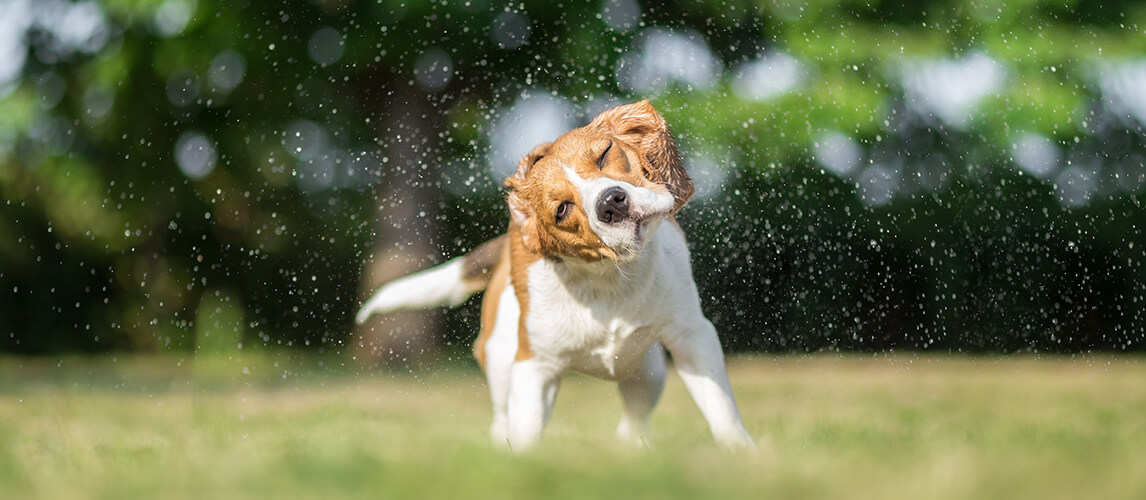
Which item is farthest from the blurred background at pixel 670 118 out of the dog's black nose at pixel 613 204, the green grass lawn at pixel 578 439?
the dog's black nose at pixel 613 204

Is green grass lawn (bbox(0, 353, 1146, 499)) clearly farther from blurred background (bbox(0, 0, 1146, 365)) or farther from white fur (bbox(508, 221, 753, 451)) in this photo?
blurred background (bbox(0, 0, 1146, 365))

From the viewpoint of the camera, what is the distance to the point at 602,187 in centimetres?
306

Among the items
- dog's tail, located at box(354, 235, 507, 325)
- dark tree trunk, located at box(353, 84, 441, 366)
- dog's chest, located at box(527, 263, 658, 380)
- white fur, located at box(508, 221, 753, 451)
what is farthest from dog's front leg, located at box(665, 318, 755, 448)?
dark tree trunk, located at box(353, 84, 441, 366)

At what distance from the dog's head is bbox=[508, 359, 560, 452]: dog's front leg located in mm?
399

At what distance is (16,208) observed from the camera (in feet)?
36.1

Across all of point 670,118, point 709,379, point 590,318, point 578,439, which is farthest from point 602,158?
point 670,118

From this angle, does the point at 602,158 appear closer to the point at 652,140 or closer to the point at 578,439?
the point at 652,140

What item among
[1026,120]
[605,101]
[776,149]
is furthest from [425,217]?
[1026,120]

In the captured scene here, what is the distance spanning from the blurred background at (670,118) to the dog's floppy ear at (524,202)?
474cm

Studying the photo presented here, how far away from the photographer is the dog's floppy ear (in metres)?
3.45

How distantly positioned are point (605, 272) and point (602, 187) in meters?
0.44

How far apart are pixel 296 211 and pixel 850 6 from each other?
19.2ft

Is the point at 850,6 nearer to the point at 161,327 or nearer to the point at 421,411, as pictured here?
the point at 421,411

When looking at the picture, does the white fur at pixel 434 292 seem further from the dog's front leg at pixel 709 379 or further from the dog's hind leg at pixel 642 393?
the dog's front leg at pixel 709 379
